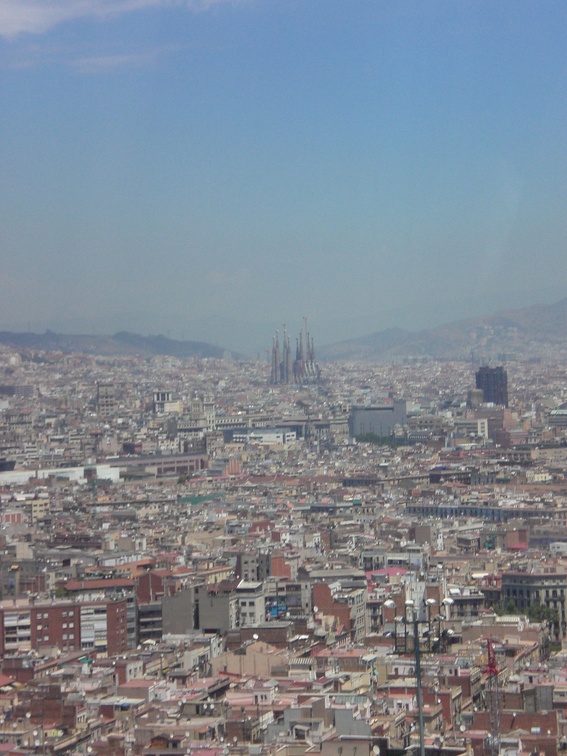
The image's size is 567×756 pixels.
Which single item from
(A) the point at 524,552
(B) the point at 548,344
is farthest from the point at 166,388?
(A) the point at 524,552

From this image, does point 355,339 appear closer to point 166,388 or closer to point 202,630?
point 166,388

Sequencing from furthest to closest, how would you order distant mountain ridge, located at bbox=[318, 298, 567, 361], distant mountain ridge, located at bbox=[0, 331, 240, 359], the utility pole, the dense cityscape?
distant mountain ridge, located at bbox=[318, 298, 567, 361] → distant mountain ridge, located at bbox=[0, 331, 240, 359] → the dense cityscape → the utility pole

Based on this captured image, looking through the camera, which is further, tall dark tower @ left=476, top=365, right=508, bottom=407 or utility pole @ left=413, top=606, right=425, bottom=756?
tall dark tower @ left=476, top=365, right=508, bottom=407

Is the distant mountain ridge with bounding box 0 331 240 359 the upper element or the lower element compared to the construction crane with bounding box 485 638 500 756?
upper

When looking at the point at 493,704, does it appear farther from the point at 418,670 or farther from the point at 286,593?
the point at 286,593

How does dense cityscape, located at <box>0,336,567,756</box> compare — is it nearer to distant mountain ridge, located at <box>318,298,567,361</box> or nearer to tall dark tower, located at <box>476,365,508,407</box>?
tall dark tower, located at <box>476,365,508,407</box>

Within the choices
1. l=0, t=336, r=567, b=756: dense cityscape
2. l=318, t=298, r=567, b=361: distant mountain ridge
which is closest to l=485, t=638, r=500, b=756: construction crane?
l=0, t=336, r=567, b=756: dense cityscape

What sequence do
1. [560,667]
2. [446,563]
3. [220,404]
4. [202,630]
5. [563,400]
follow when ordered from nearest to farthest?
1. [560,667]
2. [202,630]
3. [446,563]
4. [563,400]
5. [220,404]

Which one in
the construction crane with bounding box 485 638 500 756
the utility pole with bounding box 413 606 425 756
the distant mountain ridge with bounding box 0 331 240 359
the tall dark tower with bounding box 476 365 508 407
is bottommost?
the construction crane with bounding box 485 638 500 756

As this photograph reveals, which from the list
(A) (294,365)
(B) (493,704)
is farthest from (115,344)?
(B) (493,704)
